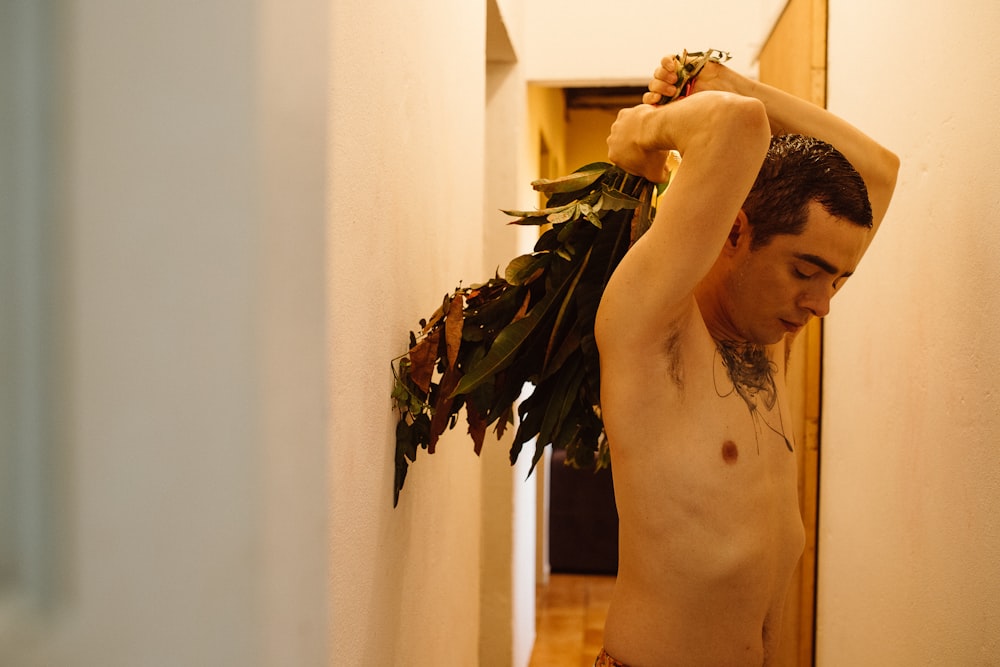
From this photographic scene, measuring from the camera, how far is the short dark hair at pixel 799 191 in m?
1.35

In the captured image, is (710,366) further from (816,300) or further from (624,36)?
(624,36)

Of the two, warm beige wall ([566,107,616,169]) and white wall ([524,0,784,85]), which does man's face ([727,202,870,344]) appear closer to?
white wall ([524,0,784,85])

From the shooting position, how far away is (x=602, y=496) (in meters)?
5.07

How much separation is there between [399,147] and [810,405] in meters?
1.58

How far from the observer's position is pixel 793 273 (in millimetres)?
1364

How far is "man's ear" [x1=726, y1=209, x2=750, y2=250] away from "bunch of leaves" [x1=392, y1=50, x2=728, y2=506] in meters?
0.13

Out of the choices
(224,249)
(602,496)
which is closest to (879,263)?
(224,249)

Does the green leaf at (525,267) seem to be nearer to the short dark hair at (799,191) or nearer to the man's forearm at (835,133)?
the short dark hair at (799,191)

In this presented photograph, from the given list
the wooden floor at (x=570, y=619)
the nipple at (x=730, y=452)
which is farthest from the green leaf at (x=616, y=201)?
the wooden floor at (x=570, y=619)

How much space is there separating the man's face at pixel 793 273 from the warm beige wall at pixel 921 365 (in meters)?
0.25

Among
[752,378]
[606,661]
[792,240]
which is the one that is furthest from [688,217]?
[606,661]

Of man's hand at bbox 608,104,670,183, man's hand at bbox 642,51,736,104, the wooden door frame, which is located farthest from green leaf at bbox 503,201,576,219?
the wooden door frame

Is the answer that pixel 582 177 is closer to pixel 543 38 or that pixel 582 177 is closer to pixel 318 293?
A: pixel 318 293

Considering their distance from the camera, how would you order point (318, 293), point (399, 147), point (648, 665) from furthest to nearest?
point (399, 147)
point (648, 665)
point (318, 293)
